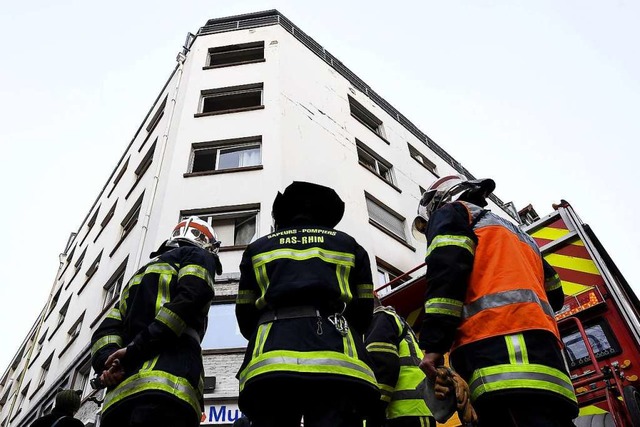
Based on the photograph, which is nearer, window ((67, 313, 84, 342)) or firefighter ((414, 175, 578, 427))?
firefighter ((414, 175, 578, 427))

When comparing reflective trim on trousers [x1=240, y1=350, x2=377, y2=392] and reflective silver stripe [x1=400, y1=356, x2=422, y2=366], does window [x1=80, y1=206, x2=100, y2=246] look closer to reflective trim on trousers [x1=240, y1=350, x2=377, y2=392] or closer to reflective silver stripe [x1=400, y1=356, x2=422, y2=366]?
reflective silver stripe [x1=400, y1=356, x2=422, y2=366]

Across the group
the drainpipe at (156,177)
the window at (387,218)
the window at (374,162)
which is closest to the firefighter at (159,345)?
the drainpipe at (156,177)

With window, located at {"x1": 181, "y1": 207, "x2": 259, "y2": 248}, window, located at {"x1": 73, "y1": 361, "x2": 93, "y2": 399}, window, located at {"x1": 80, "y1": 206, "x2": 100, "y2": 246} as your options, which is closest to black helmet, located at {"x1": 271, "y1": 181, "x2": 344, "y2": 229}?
window, located at {"x1": 181, "y1": 207, "x2": 259, "y2": 248}

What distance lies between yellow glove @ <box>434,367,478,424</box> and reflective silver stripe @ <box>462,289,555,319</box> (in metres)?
0.32

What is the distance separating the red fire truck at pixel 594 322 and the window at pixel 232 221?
763 centimetres

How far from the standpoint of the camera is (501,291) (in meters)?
2.55

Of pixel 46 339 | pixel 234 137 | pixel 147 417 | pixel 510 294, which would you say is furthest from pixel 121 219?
pixel 510 294

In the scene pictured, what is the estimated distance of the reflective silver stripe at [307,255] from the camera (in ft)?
9.48

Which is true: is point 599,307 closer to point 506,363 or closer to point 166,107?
point 506,363

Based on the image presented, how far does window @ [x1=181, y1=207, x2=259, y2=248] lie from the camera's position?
11866mm

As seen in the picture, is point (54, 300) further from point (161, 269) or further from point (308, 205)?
point (308, 205)

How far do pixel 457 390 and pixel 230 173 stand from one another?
1095 cm

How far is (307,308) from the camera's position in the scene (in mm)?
2695

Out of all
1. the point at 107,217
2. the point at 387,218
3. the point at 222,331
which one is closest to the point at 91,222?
the point at 107,217
